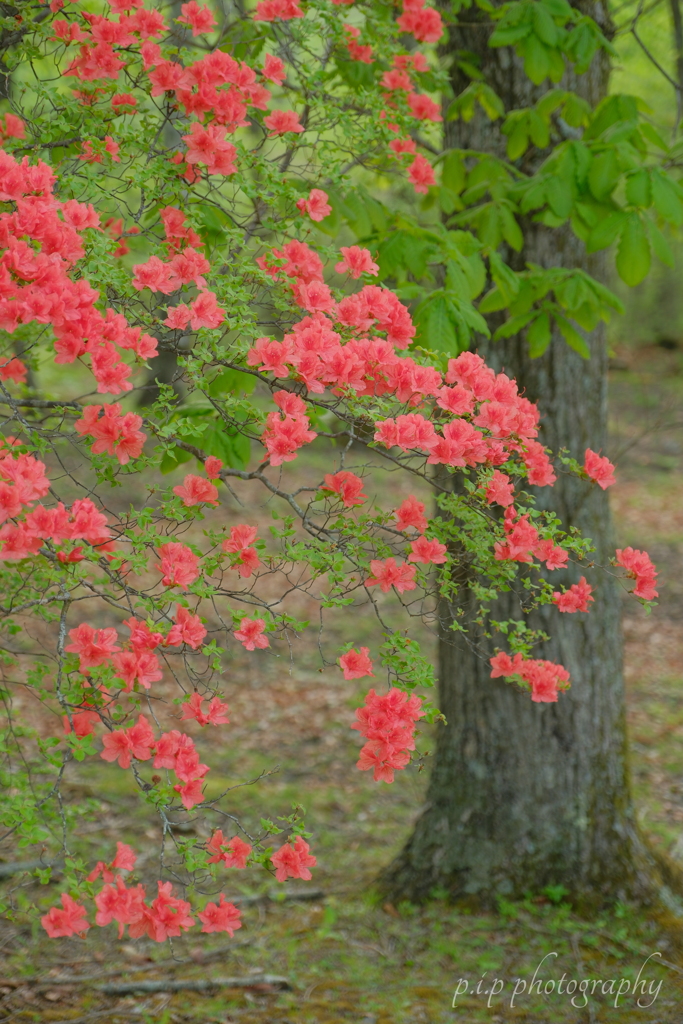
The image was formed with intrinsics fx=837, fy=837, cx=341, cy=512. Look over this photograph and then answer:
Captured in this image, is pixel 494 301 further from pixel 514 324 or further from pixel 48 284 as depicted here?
pixel 48 284

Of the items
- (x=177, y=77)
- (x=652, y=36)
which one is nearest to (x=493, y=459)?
(x=177, y=77)

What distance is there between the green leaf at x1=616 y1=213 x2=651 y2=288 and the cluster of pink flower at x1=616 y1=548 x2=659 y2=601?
976 mm

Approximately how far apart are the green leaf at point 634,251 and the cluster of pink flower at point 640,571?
3.20ft

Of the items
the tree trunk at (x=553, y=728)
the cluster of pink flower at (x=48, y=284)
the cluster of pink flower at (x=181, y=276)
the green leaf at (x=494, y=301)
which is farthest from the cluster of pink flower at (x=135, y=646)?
the tree trunk at (x=553, y=728)

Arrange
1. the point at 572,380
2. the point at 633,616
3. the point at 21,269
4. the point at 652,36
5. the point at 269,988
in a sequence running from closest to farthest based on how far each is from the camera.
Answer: the point at 21,269 < the point at 269,988 < the point at 572,380 < the point at 652,36 < the point at 633,616

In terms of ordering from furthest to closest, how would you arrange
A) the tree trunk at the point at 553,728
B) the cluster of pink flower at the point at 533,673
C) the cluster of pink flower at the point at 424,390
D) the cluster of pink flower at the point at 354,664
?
the tree trunk at the point at 553,728 → the cluster of pink flower at the point at 533,673 → the cluster of pink flower at the point at 354,664 → the cluster of pink flower at the point at 424,390

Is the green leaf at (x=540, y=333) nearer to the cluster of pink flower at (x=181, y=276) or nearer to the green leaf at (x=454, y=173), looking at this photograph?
the green leaf at (x=454, y=173)

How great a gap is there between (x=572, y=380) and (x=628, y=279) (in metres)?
0.81

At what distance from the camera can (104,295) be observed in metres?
2.02

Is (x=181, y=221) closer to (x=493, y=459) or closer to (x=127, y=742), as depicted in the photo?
(x=493, y=459)

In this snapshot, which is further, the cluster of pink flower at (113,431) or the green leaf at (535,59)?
the green leaf at (535,59)

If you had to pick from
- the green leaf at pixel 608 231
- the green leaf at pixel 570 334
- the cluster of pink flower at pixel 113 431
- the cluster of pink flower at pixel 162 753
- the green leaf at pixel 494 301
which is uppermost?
the green leaf at pixel 608 231

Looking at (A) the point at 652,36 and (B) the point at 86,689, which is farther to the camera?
(A) the point at 652,36

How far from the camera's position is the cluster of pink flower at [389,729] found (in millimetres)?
1828
